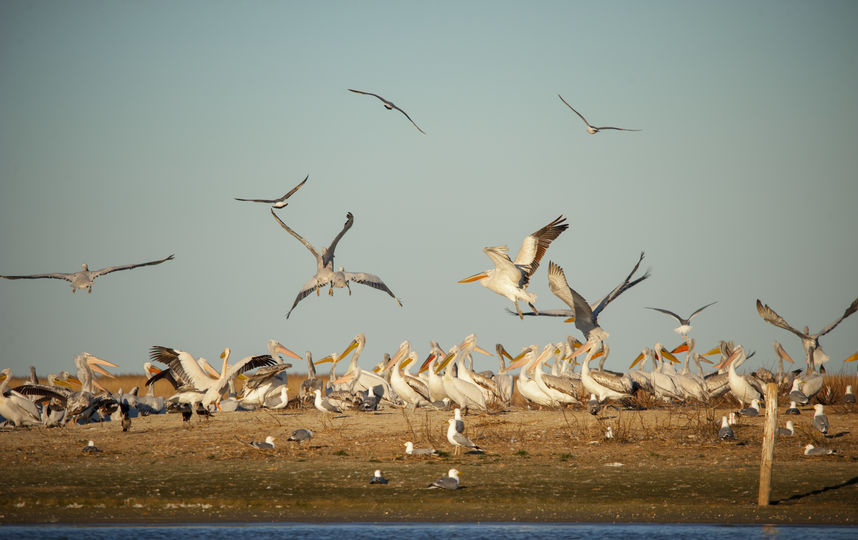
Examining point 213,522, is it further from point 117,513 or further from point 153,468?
point 153,468

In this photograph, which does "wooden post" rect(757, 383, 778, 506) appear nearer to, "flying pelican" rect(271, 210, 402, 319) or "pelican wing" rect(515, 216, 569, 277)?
"pelican wing" rect(515, 216, 569, 277)

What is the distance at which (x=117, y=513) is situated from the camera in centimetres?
1006

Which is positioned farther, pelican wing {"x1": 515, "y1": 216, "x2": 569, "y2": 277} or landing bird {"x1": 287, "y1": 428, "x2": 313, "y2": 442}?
pelican wing {"x1": 515, "y1": 216, "x2": 569, "y2": 277}

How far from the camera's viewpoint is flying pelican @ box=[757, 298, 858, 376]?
19953 mm

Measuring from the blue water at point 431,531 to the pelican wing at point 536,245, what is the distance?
6800mm

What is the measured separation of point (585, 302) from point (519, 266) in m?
1.69

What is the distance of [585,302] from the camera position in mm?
17688

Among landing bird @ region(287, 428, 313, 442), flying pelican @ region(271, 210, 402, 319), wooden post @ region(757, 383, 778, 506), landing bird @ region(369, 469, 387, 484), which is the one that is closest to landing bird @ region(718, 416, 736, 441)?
wooden post @ region(757, 383, 778, 506)

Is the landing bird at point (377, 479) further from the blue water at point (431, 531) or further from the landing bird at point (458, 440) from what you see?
the landing bird at point (458, 440)

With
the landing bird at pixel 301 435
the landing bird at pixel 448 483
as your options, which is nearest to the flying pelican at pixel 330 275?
the landing bird at pixel 301 435

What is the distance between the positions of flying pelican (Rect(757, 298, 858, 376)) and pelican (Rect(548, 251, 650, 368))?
3.62 metres

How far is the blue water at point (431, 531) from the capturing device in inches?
356

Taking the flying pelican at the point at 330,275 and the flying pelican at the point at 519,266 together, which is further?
the flying pelican at the point at 330,275

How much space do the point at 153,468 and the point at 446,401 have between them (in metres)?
6.84
